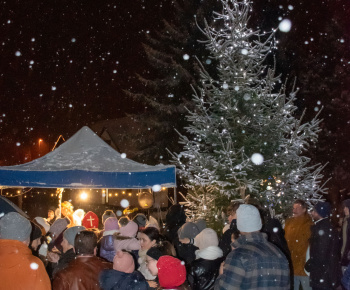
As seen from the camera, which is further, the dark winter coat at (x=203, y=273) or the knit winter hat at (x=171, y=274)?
the dark winter coat at (x=203, y=273)

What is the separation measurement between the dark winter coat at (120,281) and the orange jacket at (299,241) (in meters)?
4.05

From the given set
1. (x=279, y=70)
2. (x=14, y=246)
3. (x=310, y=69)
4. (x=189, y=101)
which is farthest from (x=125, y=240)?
(x=310, y=69)

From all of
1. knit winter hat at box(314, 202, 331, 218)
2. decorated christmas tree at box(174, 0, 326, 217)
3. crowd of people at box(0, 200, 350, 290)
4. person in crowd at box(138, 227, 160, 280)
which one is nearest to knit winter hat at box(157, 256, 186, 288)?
crowd of people at box(0, 200, 350, 290)

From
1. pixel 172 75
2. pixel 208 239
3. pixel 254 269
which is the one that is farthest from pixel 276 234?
pixel 172 75

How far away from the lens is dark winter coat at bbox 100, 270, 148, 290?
3811mm

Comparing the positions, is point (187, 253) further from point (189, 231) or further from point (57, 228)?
point (57, 228)

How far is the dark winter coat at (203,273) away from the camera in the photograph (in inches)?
194

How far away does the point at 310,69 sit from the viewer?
26.2m

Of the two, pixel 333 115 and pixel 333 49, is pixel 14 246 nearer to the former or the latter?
pixel 333 115

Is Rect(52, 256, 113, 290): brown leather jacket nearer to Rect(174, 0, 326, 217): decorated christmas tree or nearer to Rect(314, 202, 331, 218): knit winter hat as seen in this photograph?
Rect(314, 202, 331, 218): knit winter hat

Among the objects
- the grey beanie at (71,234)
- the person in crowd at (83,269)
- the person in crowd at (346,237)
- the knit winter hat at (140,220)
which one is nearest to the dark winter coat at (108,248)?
the grey beanie at (71,234)

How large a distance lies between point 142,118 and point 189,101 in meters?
3.05

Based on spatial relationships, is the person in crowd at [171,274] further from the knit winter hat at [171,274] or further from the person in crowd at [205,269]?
the person in crowd at [205,269]

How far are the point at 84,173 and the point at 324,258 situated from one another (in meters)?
4.34
